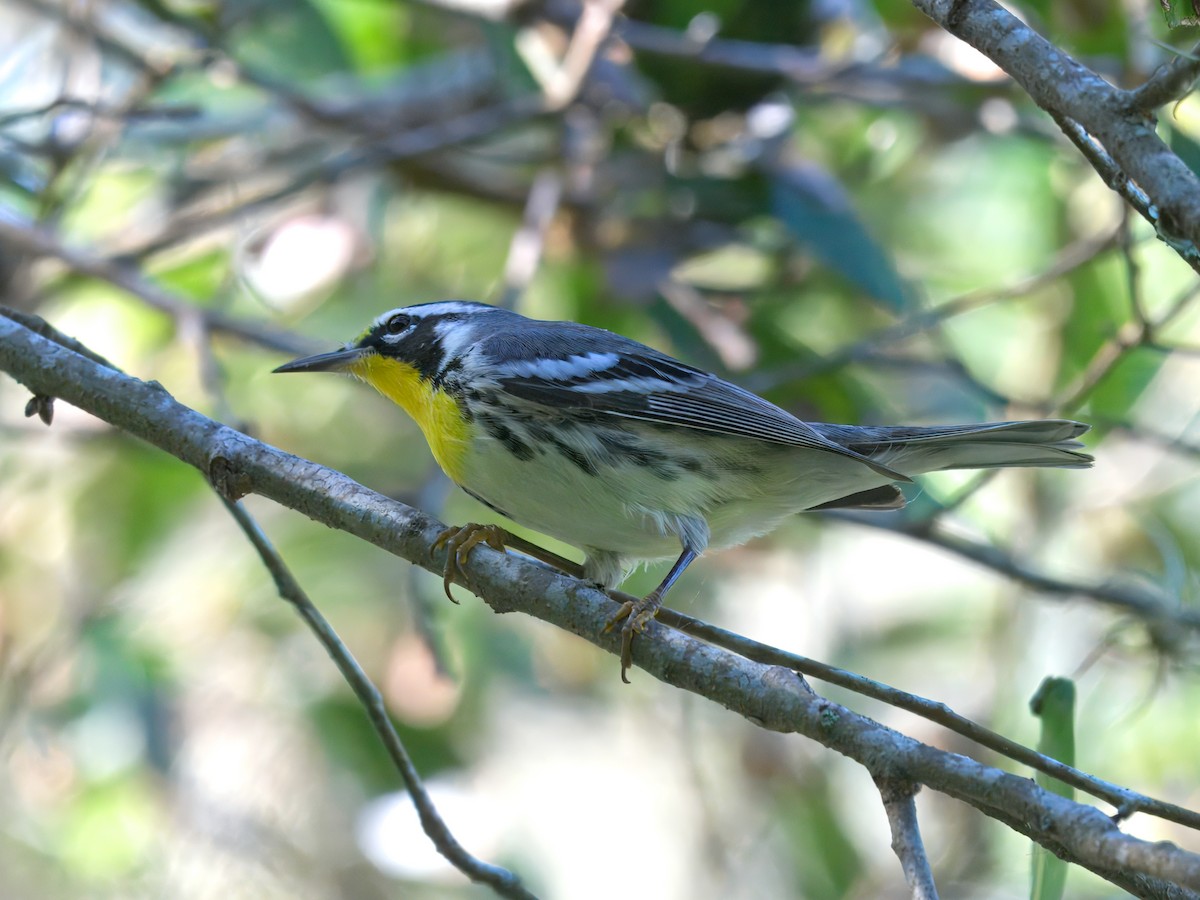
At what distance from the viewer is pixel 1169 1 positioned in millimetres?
Answer: 1689

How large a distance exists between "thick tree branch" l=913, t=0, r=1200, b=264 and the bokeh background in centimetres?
225

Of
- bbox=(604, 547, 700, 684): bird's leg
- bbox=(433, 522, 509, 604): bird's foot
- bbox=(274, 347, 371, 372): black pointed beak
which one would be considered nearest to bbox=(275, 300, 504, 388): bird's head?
bbox=(274, 347, 371, 372): black pointed beak

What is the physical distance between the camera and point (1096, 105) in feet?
5.15

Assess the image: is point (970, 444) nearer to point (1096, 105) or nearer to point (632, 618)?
point (632, 618)

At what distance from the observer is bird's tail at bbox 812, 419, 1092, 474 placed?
300 cm

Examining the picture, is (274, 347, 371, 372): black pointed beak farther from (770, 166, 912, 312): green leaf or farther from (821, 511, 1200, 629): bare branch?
(770, 166, 912, 312): green leaf

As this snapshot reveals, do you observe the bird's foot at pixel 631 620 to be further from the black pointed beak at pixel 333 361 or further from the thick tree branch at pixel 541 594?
the black pointed beak at pixel 333 361

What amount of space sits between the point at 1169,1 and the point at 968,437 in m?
1.58

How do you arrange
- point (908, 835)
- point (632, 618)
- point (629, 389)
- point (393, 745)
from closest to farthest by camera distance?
point (908, 835)
point (632, 618)
point (393, 745)
point (629, 389)

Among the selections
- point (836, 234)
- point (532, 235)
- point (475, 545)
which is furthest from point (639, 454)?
point (836, 234)

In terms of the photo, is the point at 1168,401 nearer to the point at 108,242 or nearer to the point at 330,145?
the point at 330,145

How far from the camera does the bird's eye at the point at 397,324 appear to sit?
361cm

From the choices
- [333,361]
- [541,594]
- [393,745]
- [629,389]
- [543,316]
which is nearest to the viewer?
[541,594]

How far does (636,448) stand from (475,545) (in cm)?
81
